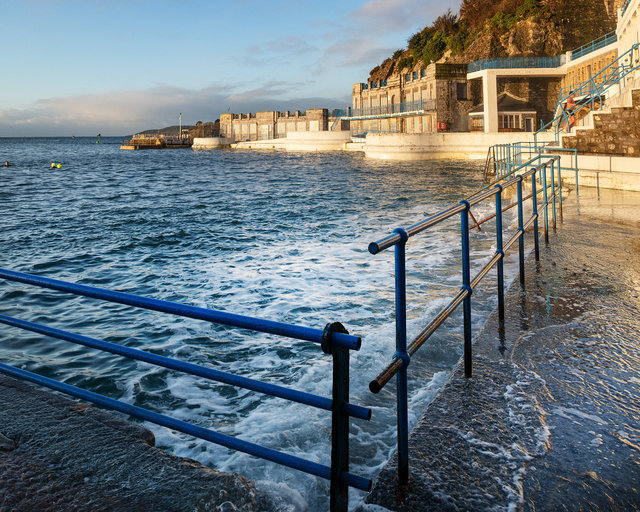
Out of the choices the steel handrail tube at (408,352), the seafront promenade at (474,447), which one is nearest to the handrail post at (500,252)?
the seafront promenade at (474,447)

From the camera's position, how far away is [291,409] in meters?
4.41

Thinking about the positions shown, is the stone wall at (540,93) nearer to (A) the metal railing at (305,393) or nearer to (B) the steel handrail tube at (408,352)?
(B) the steel handrail tube at (408,352)

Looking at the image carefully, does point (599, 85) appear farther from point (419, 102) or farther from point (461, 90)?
point (419, 102)

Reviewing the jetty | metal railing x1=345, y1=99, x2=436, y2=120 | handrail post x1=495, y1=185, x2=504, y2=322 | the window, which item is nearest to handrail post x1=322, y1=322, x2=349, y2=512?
handrail post x1=495, y1=185, x2=504, y2=322

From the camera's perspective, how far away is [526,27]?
52.0 meters

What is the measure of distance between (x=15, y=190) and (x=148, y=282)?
2930cm

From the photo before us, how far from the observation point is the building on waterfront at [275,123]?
320ft

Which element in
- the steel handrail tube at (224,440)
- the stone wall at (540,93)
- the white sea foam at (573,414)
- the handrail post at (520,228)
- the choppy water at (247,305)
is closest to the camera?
the steel handrail tube at (224,440)

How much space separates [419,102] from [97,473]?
194 feet

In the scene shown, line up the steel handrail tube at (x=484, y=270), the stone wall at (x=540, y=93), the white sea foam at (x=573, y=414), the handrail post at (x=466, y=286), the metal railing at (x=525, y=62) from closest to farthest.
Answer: the white sea foam at (x=573, y=414)
the handrail post at (x=466, y=286)
the steel handrail tube at (x=484, y=270)
the metal railing at (x=525, y=62)
the stone wall at (x=540, y=93)

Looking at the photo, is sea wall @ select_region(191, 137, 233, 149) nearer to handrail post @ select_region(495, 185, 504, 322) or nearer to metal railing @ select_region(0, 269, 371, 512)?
handrail post @ select_region(495, 185, 504, 322)

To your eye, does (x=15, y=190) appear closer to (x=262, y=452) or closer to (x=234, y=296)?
(x=234, y=296)

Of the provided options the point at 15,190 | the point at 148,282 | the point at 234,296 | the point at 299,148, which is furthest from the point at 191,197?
the point at 299,148

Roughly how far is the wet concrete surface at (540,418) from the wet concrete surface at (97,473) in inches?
28.4
